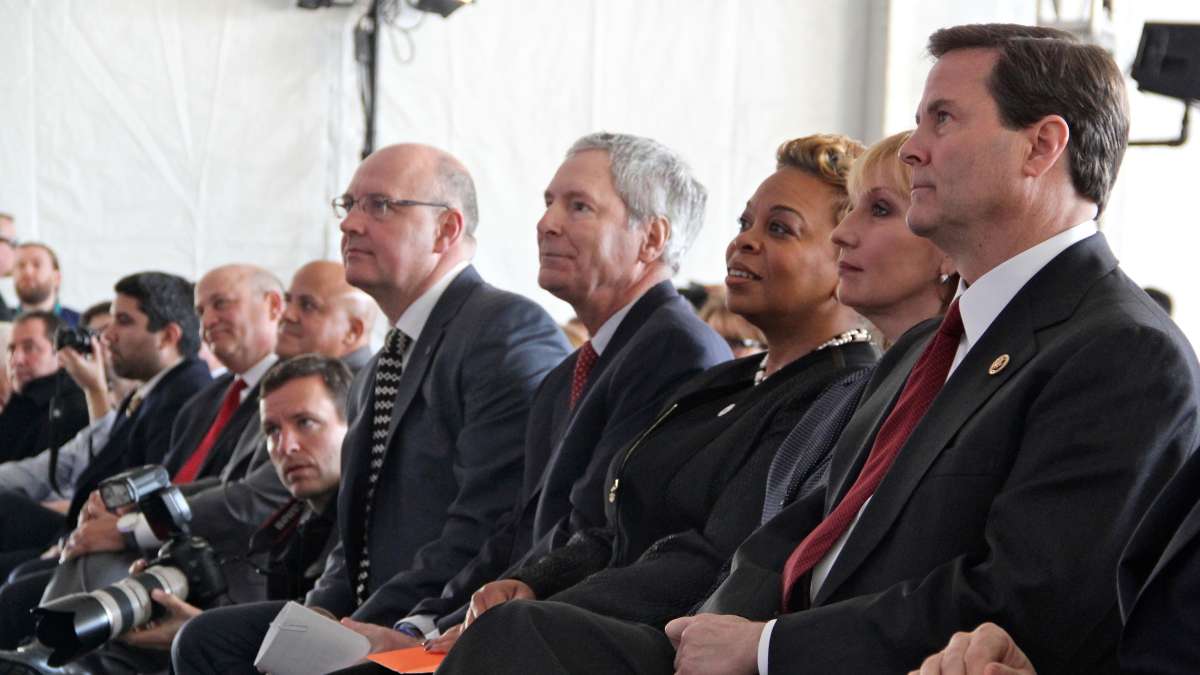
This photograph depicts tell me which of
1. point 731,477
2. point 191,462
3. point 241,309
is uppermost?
point 731,477

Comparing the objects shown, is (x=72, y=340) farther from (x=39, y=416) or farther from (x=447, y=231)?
(x=447, y=231)

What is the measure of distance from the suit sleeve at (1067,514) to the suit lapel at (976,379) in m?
0.08

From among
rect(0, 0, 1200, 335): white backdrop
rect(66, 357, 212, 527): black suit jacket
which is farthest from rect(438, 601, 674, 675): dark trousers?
rect(0, 0, 1200, 335): white backdrop

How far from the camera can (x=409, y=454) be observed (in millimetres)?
3576

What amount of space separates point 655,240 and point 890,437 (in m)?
1.39

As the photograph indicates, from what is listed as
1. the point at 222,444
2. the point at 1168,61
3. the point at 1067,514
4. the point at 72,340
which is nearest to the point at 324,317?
the point at 222,444

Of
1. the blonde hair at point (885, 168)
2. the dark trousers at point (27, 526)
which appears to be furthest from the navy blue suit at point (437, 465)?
the dark trousers at point (27, 526)

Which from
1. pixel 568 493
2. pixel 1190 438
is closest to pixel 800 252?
pixel 568 493

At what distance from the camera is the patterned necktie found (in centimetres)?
359

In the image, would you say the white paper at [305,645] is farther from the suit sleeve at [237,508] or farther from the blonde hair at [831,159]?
the suit sleeve at [237,508]

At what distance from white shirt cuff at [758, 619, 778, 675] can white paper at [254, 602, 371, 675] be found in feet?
3.84

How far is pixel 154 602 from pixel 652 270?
1.37 m

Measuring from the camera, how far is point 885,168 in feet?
8.38

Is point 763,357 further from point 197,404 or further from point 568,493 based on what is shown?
point 197,404
